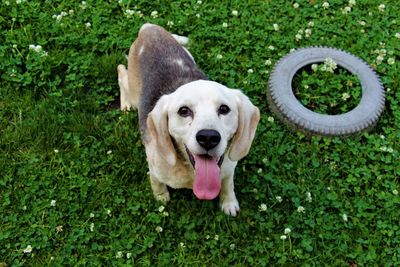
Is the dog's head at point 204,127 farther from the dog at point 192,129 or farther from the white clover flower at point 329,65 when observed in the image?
the white clover flower at point 329,65

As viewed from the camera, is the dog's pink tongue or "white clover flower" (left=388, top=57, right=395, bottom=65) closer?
the dog's pink tongue

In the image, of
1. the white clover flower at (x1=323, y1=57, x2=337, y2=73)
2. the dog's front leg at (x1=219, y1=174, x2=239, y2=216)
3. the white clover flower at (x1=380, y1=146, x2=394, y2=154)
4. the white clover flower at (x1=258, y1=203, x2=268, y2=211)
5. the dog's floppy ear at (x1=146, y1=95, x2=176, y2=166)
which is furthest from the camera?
the white clover flower at (x1=323, y1=57, x2=337, y2=73)

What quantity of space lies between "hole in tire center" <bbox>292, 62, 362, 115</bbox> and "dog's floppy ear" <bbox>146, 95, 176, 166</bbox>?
2243 mm

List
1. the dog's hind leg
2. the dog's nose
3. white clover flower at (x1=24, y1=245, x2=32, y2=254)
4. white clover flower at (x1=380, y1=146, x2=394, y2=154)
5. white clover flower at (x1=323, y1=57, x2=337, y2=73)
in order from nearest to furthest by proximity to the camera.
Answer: the dog's nose, white clover flower at (x1=24, y1=245, x2=32, y2=254), white clover flower at (x1=380, y1=146, x2=394, y2=154), the dog's hind leg, white clover flower at (x1=323, y1=57, x2=337, y2=73)

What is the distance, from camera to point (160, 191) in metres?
5.18

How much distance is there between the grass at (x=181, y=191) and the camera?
5020 mm

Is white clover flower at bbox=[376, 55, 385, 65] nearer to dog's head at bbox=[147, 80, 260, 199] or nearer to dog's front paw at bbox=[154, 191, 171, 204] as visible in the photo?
dog's head at bbox=[147, 80, 260, 199]

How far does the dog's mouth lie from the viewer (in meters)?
4.32

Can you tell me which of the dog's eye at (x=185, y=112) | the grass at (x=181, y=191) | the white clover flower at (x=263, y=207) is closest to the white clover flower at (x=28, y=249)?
the grass at (x=181, y=191)

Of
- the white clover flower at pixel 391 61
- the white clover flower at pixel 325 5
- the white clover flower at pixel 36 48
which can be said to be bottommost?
the white clover flower at pixel 391 61

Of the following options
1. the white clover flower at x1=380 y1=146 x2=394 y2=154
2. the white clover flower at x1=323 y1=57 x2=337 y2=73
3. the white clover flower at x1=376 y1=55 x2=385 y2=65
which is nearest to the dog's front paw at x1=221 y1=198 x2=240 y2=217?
the white clover flower at x1=380 y1=146 x2=394 y2=154

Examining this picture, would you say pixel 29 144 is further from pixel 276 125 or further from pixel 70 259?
pixel 276 125

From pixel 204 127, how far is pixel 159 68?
1.32 meters

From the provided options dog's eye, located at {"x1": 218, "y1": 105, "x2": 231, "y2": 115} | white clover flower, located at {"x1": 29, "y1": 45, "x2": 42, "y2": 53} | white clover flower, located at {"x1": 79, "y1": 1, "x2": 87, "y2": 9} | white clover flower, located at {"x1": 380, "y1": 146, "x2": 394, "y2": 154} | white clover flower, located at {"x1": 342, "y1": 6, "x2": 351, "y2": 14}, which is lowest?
white clover flower, located at {"x1": 380, "y1": 146, "x2": 394, "y2": 154}
